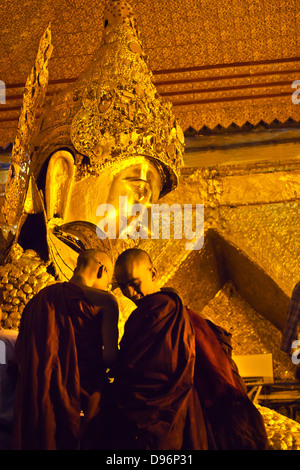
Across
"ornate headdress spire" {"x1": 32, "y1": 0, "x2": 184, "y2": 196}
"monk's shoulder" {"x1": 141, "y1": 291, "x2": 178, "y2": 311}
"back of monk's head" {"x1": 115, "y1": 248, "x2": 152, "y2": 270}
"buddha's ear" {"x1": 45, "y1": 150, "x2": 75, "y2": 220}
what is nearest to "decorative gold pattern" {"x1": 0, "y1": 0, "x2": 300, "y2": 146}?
"ornate headdress spire" {"x1": 32, "y1": 0, "x2": 184, "y2": 196}

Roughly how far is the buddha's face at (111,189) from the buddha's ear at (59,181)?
0.08ft

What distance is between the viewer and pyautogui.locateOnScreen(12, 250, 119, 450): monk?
2.09 metres

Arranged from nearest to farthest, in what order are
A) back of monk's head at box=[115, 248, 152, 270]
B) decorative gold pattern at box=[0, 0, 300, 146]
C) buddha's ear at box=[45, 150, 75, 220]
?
back of monk's head at box=[115, 248, 152, 270] → buddha's ear at box=[45, 150, 75, 220] → decorative gold pattern at box=[0, 0, 300, 146]

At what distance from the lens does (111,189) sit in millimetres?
3426

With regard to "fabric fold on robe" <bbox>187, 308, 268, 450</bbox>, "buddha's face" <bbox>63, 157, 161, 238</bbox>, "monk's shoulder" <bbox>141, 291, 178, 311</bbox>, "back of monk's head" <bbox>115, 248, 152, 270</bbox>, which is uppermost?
"buddha's face" <bbox>63, 157, 161, 238</bbox>

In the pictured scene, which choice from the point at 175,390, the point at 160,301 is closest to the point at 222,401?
the point at 175,390

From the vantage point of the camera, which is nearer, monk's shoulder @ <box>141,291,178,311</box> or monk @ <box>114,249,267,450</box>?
monk @ <box>114,249,267,450</box>

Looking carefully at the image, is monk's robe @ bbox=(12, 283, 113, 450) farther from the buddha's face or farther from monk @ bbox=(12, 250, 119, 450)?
the buddha's face

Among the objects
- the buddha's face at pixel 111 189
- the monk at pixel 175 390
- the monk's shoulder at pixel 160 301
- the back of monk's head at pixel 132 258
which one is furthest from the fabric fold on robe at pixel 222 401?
the buddha's face at pixel 111 189

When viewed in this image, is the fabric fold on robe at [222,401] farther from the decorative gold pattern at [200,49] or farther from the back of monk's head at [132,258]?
the decorative gold pattern at [200,49]

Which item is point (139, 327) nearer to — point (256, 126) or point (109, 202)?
point (109, 202)

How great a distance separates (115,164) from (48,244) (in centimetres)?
60

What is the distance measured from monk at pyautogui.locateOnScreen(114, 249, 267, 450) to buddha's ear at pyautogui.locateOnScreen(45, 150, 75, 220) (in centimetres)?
116

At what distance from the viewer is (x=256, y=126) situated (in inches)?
179
